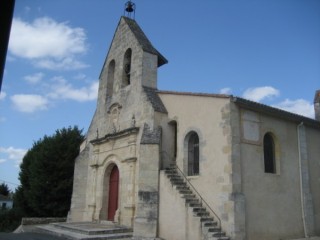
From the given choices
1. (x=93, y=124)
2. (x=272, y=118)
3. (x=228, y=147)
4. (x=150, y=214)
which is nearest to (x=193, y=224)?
(x=150, y=214)

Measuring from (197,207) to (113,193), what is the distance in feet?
18.1

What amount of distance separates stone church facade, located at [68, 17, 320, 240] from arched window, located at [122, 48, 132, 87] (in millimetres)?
137

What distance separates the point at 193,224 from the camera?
9875 mm

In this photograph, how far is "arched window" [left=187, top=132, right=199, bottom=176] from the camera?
11.9 meters

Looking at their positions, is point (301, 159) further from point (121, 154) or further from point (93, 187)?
point (93, 187)

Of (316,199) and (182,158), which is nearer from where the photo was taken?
(182,158)

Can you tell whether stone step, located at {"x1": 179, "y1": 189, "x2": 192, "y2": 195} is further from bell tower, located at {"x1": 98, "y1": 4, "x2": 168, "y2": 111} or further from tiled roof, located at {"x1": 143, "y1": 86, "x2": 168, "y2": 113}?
bell tower, located at {"x1": 98, "y1": 4, "x2": 168, "y2": 111}

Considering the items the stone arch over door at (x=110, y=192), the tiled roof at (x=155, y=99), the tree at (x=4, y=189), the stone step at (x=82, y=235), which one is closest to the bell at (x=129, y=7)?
the tiled roof at (x=155, y=99)

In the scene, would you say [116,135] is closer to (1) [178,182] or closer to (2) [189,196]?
(1) [178,182]

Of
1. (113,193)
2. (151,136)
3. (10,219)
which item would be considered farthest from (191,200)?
(10,219)

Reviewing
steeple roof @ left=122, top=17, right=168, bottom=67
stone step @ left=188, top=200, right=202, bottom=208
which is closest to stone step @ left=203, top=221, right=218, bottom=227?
stone step @ left=188, top=200, right=202, bottom=208

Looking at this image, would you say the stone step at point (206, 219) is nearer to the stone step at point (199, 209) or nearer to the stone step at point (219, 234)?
the stone step at point (199, 209)

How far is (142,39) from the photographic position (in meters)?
15.3

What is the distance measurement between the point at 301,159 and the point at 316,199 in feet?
5.55
